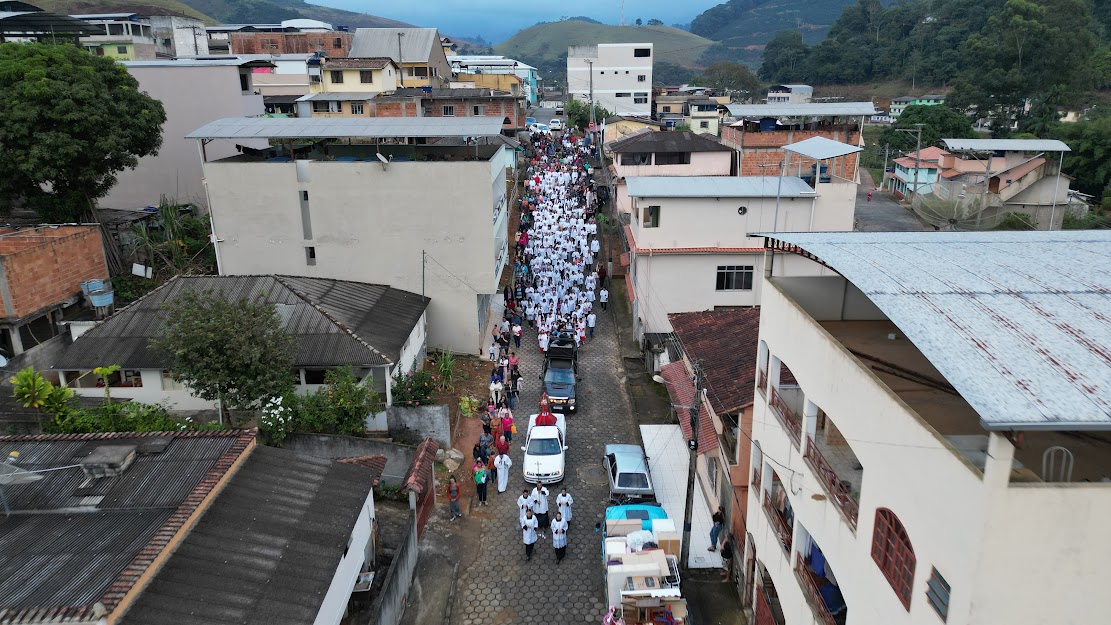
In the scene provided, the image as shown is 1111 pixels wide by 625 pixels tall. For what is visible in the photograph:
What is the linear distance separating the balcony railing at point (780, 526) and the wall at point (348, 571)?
6.25 meters

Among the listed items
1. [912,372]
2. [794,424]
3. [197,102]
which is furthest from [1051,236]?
[197,102]

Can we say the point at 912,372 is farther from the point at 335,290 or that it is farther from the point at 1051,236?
the point at 335,290

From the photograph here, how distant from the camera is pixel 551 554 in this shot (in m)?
13.9

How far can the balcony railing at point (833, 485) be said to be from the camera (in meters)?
8.49

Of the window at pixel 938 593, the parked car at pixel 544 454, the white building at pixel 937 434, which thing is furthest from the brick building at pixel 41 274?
the window at pixel 938 593

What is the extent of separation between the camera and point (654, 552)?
11898 mm

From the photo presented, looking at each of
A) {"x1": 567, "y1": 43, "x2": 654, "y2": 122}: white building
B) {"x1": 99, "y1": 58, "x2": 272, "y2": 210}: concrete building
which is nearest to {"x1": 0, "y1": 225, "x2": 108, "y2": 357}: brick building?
{"x1": 99, "y1": 58, "x2": 272, "y2": 210}: concrete building

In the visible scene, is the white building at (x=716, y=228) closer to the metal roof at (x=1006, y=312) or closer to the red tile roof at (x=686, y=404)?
the red tile roof at (x=686, y=404)

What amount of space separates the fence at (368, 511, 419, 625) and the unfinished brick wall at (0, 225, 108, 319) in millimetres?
13495

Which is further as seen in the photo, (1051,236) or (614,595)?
(614,595)

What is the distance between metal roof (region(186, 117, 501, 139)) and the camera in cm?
2039

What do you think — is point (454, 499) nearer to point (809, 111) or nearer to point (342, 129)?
point (342, 129)

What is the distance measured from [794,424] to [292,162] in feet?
53.3

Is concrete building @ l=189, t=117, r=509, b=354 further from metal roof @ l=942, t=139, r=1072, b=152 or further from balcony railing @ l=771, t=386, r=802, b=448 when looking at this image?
metal roof @ l=942, t=139, r=1072, b=152
